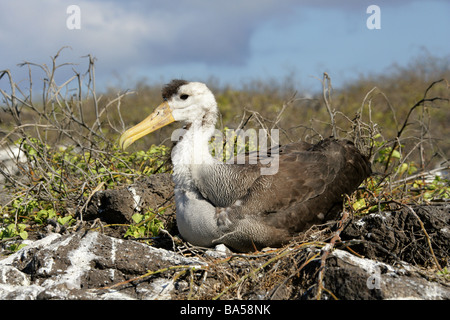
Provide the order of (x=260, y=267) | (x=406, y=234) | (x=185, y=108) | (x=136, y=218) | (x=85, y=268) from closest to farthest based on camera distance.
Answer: (x=260, y=267), (x=85, y=268), (x=406, y=234), (x=185, y=108), (x=136, y=218)

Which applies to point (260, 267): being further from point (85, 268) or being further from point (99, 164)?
point (99, 164)

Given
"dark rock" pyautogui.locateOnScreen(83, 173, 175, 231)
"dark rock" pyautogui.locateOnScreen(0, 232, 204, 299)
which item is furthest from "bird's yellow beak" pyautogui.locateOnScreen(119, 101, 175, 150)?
"dark rock" pyautogui.locateOnScreen(0, 232, 204, 299)

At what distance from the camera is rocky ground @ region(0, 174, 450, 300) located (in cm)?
350

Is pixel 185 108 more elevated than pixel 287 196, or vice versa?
pixel 185 108

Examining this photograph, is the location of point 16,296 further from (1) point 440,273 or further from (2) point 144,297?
(1) point 440,273

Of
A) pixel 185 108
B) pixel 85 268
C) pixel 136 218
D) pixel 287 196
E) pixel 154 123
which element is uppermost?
pixel 185 108

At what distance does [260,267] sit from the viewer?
3639 millimetres

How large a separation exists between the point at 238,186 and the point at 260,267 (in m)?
0.96

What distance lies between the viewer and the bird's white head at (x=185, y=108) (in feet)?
15.4

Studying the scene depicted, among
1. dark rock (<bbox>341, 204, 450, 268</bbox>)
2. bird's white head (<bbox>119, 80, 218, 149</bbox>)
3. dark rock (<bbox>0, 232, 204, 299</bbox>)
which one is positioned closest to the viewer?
dark rock (<bbox>0, 232, 204, 299</bbox>)

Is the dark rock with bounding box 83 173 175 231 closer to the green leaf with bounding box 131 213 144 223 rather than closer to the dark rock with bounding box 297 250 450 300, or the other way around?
the green leaf with bounding box 131 213 144 223

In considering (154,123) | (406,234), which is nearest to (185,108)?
(154,123)

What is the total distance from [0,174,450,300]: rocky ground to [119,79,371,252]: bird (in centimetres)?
17

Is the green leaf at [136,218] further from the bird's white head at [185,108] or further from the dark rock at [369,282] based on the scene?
the dark rock at [369,282]
